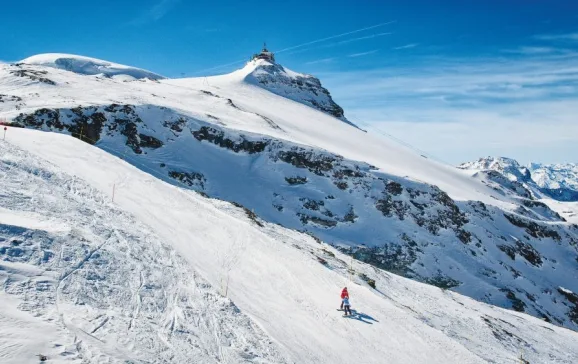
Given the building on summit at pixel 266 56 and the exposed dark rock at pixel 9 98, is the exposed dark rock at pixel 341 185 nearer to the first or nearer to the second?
the exposed dark rock at pixel 9 98

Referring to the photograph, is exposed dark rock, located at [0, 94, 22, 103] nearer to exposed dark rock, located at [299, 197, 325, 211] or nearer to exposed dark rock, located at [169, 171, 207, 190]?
exposed dark rock, located at [169, 171, 207, 190]

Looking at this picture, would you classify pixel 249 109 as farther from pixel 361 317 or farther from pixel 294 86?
pixel 361 317

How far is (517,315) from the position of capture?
1455 inches

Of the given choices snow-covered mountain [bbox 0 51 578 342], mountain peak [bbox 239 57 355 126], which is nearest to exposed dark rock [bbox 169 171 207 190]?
snow-covered mountain [bbox 0 51 578 342]

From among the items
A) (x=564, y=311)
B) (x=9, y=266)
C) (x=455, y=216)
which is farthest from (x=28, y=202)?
(x=564, y=311)

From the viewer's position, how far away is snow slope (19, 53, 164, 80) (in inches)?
7003

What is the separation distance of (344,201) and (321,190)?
135 inches

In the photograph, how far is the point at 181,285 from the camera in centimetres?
1595

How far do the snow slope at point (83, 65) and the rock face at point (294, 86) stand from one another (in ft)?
244

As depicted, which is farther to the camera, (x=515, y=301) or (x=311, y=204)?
(x=311, y=204)

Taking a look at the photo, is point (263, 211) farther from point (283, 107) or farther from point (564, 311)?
point (283, 107)

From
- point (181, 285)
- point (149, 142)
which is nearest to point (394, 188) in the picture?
point (149, 142)

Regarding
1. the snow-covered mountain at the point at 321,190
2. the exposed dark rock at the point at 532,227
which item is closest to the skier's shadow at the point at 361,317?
the snow-covered mountain at the point at 321,190

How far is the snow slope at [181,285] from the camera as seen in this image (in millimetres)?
12045
